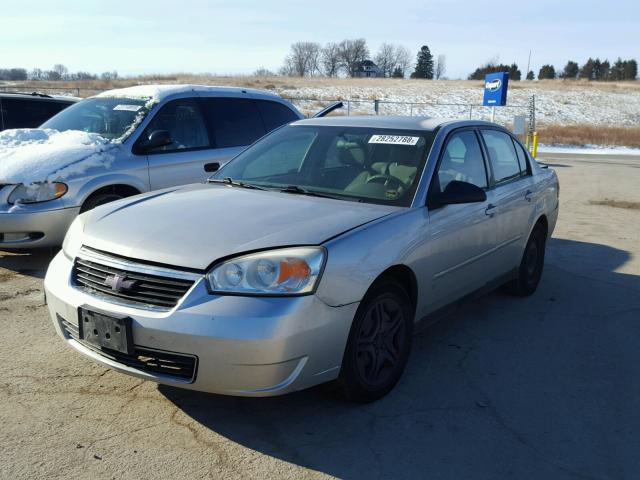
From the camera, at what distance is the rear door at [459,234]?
402 centimetres

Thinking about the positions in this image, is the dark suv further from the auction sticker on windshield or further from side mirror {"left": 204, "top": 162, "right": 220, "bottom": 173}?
the auction sticker on windshield

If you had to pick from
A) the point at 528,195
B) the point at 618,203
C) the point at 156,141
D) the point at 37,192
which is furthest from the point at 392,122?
the point at 618,203

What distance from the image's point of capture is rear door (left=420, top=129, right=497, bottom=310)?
13.2 ft

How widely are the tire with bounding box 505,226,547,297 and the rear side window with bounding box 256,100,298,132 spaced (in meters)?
3.47

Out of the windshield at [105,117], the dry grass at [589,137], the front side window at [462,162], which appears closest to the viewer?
the front side window at [462,162]

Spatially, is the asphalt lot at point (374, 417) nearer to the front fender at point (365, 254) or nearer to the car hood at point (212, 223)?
the front fender at point (365, 254)

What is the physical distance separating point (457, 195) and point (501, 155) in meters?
1.56

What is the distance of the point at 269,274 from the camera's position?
3.05 metres

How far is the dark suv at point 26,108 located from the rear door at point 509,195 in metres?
7.29

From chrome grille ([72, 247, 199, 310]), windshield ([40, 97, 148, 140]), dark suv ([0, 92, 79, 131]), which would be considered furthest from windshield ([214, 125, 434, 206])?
dark suv ([0, 92, 79, 131])

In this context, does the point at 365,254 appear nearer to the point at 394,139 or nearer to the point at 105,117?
the point at 394,139

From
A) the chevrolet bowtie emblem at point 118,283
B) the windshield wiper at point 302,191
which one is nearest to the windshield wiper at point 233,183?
the windshield wiper at point 302,191

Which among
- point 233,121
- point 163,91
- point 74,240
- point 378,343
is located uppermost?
point 163,91

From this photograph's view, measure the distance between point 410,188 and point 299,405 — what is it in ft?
4.94
